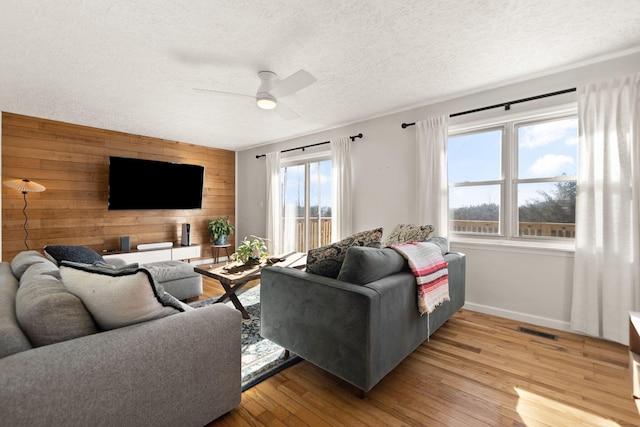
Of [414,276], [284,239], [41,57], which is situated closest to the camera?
[414,276]

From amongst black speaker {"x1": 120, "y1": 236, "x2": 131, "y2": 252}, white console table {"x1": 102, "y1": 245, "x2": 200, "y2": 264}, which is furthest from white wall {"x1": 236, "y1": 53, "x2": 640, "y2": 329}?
black speaker {"x1": 120, "y1": 236, "x2": 131, "y2": 252}

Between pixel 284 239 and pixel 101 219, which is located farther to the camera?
pixel 284 239

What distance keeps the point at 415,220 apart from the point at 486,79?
5.44ft

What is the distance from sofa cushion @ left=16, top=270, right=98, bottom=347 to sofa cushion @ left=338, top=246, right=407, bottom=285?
129cm

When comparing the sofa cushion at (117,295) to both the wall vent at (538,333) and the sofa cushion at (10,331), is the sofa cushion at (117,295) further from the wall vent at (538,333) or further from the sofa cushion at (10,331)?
the wall vent at (538,333)

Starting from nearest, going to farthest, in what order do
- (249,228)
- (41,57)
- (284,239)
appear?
(41,57) → (284,239) → (249,228)

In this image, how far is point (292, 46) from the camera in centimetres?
227

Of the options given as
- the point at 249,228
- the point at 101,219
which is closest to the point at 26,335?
the point at 101,219

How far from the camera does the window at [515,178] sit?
9.07ft

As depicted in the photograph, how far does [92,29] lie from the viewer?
2.05 meters

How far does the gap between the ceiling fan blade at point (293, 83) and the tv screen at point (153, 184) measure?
3283mm

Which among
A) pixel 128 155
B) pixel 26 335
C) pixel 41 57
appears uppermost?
pixel 41 57

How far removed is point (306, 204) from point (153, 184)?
2621 millimetres

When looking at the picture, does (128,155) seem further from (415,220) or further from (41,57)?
(415,220)
